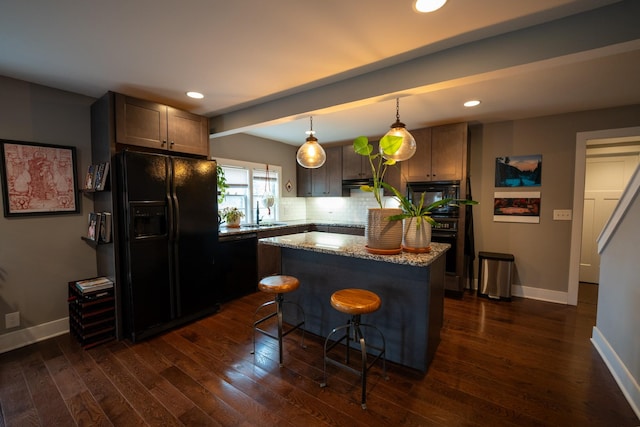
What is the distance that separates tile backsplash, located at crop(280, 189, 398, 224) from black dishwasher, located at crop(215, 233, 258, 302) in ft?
4.63

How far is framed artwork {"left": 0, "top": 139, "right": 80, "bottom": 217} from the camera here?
230 cm

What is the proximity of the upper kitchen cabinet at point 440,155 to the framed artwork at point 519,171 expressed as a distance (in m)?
0.60

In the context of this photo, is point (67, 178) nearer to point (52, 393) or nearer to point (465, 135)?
point (52, 393)

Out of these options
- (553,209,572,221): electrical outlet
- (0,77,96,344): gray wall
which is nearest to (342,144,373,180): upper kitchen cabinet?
(553,209,572,221): electrical outlet

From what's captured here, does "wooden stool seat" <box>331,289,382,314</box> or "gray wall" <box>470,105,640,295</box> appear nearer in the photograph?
"wooden stool seat" <box>331,289,382,314</box>

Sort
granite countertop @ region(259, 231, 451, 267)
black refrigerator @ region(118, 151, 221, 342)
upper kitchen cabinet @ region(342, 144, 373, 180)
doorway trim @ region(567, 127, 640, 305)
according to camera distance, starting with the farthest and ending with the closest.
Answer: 1. upper kitchen cabinet @ region(342, 144, 373, 180)
2. doorway trim @ region(567, 127, 640, 305)
3. black refrigerator @ region(118, 151, 221, 342)
4. granite countertop @ region(259, 231, 451, 267)

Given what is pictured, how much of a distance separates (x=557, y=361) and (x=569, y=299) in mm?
1741

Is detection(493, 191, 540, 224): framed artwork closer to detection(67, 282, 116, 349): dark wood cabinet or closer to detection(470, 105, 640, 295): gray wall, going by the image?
detection(470, 105, 640, 295): gray wall

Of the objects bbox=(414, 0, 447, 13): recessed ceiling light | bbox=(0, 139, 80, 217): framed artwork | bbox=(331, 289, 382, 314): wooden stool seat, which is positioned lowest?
bbox=(331, 289, 382, 314): wooden stool seat

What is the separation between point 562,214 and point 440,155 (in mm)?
1669

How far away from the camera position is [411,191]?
399cm

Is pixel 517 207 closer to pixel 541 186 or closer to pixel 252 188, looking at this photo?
pixel 541 186

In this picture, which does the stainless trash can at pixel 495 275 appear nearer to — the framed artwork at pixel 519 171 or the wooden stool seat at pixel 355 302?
the framed artwork at pixel 519 171

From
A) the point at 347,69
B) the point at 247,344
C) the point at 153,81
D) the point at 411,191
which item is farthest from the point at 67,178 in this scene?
the point at 411,191
